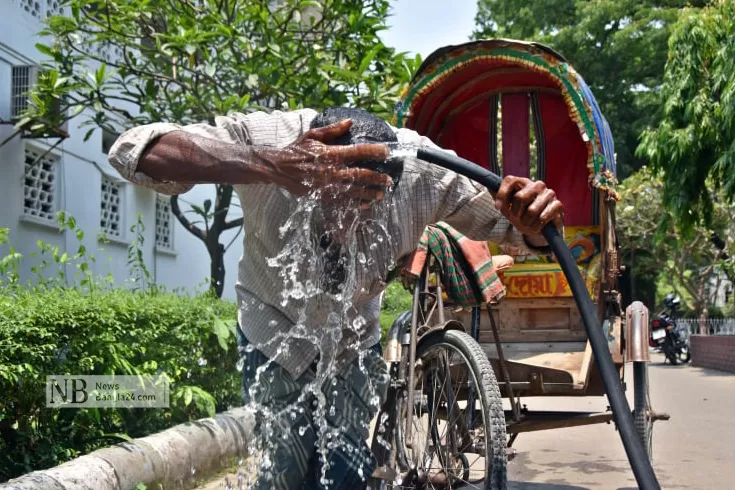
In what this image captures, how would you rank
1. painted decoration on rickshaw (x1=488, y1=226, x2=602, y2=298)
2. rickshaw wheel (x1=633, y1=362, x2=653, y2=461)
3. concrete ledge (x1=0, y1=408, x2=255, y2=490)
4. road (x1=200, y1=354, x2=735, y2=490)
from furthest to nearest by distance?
painted decoration on rickshaw (x1=488, y1=226, x2=602, y2=298) → road (x1=200, y1=354, x2=735, y2=490) → rickshaw wheel (x1=633, y1=362, x2=653, y2=461) → concrete ledge (x1=0, y1=408, x2=255, y2=490)

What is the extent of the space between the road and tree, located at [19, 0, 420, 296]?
3.17 meters

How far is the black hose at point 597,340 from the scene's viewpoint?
2006 millimetres

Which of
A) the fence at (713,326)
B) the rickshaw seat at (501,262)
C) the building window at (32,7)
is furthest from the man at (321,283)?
the fence at (713,326)

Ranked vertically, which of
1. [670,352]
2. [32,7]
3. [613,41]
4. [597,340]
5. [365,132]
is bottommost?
[670,352]

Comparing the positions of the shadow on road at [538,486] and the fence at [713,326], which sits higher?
the fence at [713,326]

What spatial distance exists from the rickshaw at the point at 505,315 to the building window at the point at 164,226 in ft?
27.5

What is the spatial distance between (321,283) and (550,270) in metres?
3.50

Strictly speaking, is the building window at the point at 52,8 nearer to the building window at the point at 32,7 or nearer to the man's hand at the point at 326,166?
the building window at the point at 32,7

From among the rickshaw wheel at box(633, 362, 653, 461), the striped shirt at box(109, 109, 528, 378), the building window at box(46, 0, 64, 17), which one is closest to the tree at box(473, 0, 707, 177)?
the building window at box(46, 0, 64, 17)

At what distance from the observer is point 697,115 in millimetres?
11773

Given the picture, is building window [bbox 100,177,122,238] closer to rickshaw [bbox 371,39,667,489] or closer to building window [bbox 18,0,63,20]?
building window [bbox 18,0,63,20]

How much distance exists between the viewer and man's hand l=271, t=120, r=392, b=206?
2098 millimetres

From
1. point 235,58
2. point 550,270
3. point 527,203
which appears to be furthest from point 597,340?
point 235,58

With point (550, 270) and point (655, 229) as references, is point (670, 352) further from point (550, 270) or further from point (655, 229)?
point (550, 270)
